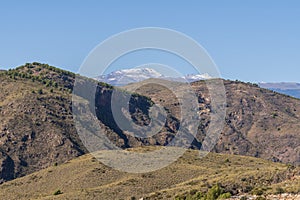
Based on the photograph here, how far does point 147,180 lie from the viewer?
123 meters

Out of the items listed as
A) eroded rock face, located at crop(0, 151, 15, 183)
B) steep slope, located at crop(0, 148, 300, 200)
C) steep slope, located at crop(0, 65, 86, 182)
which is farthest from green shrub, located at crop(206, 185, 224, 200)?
eroded rock face, located at crop(0, 151, 15, 183)

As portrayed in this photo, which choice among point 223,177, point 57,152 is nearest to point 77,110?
point 57,152

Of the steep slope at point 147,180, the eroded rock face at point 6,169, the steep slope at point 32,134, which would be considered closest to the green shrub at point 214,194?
the steep slope at point 147,180

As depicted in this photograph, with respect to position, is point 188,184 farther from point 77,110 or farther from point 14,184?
point 77,110

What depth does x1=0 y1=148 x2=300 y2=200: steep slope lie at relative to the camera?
9794 centimetres

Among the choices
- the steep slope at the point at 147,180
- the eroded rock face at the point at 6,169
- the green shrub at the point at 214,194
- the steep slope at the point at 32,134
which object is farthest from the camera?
the steep slope at the point at 32,134

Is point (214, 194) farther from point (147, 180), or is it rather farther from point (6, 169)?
point (6, 169)

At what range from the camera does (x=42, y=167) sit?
16438cm

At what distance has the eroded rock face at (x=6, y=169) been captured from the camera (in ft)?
523

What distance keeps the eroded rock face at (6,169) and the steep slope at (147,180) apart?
60.5 feet

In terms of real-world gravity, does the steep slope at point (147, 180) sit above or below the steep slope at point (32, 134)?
below

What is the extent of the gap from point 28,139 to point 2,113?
1638cm

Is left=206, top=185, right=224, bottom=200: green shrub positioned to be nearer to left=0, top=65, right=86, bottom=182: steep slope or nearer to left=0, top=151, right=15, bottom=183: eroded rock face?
left=0, top=65, right=86, bottom=182: steep slope

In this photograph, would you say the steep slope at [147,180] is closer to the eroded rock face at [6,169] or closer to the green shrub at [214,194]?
the green shrub at [214,194]
